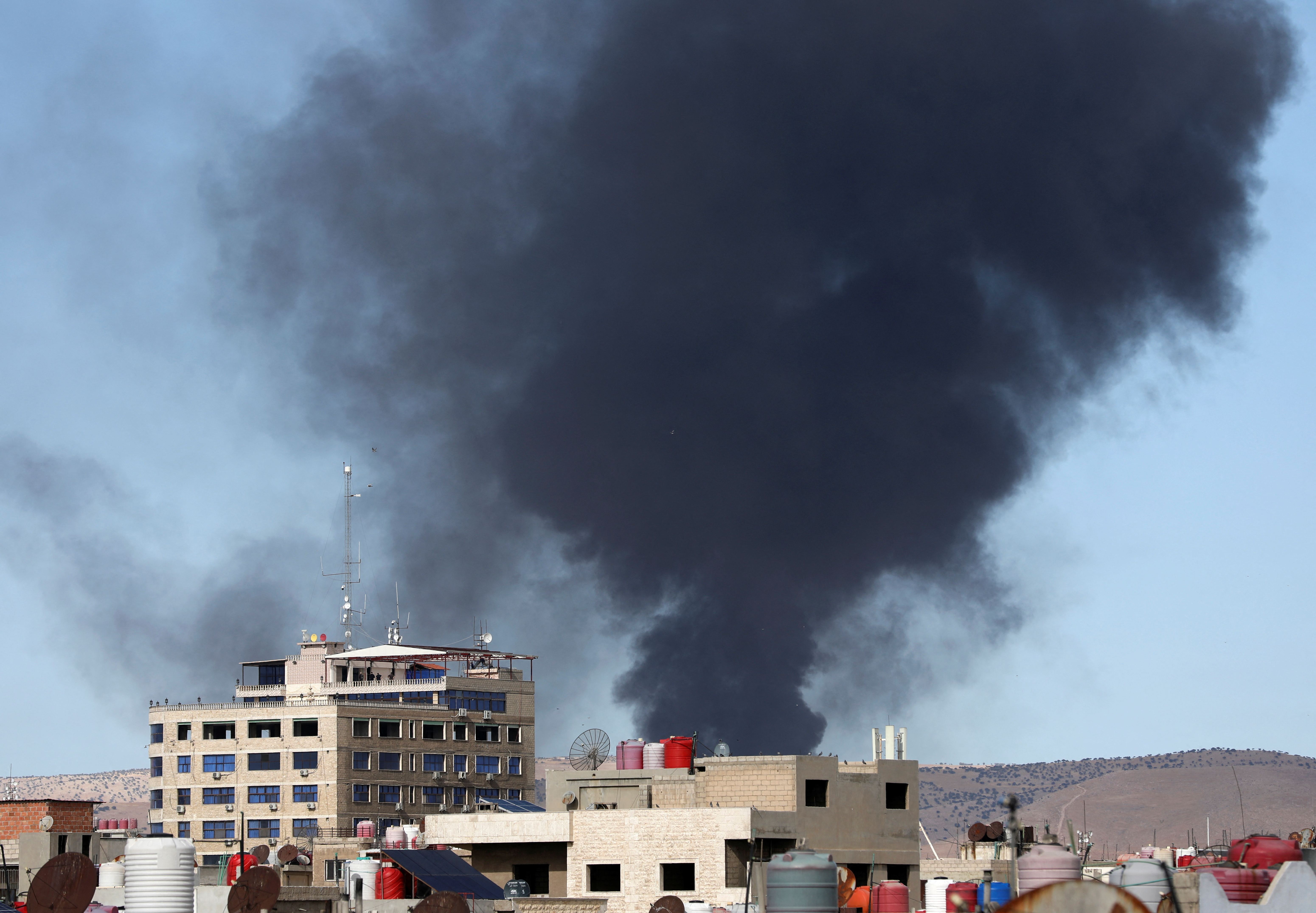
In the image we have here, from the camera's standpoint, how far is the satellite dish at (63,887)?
157 ft

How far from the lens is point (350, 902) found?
208 ft

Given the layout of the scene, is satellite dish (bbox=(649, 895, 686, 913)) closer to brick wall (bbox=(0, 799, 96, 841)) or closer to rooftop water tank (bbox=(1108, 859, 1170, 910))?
brick wall (bbox=(0, 799, 96, 841))

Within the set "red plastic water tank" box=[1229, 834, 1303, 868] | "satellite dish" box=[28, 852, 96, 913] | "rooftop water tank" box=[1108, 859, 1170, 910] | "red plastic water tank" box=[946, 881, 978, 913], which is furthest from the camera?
"red plastic water tank" box=[946, 881, 978, 913]

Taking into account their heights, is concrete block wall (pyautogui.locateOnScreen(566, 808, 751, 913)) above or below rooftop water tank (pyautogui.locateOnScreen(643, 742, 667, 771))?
below

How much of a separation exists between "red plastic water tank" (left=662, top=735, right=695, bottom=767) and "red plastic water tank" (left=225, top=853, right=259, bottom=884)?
964 inches

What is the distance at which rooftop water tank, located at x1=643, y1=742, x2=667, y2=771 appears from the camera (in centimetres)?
10444

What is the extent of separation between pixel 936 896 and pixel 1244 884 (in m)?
38.1

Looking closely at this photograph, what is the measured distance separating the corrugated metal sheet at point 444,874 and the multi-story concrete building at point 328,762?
337 feet

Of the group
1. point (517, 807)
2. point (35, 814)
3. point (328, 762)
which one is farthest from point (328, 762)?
point (35, 814)

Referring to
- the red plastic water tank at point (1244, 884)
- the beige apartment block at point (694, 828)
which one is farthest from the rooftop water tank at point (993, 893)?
the beige apartment block at point (694, 828)

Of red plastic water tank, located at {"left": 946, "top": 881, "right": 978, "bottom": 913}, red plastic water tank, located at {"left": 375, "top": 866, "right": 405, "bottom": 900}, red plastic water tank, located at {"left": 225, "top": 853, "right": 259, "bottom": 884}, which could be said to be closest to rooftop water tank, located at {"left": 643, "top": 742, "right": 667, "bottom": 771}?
red plastic water tank, located at {"left": 225, "top": 853, "right": 259, "bottom": 884}

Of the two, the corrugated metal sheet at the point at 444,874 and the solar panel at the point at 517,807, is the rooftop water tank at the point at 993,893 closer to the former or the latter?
the corrugated metal sheet at the point at 444,874

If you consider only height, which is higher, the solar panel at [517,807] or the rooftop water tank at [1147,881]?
the solar panel at [517,807]

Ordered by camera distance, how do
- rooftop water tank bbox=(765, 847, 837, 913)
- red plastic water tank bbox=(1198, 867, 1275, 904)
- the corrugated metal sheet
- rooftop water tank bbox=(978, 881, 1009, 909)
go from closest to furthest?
red plastic water tank bbox=(1198, 867, 1275, 904) < rooftop water tank bbox=(765, 847, 837, 913) < rooftop water tank bbox=(978, 881, 1009, 909) < the corrugated metal sheet
